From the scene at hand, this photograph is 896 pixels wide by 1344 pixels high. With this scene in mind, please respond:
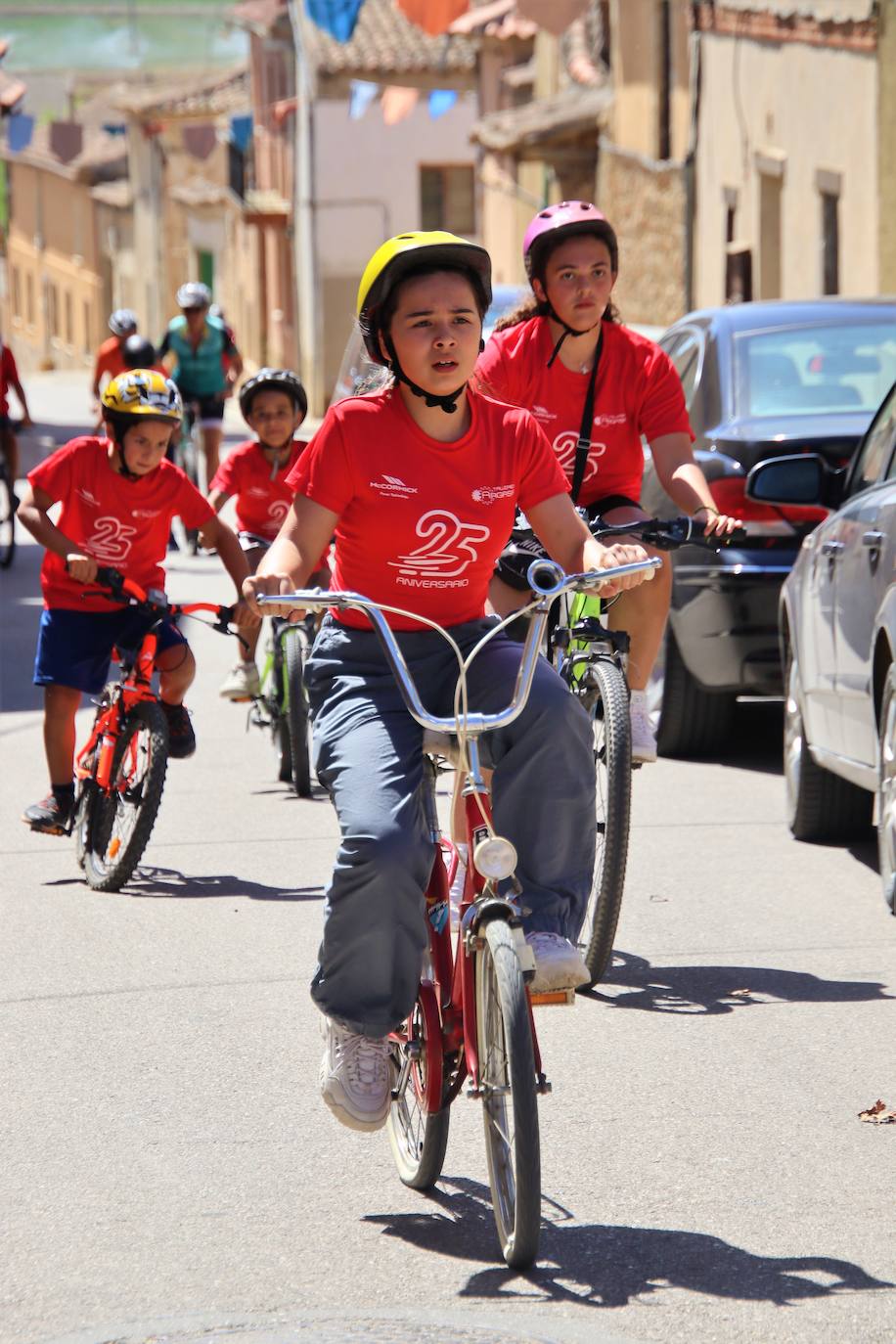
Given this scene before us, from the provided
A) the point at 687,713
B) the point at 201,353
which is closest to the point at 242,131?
the point at 201,353

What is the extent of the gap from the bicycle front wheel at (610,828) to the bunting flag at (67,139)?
266ft

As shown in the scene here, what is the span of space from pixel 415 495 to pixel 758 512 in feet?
16.3

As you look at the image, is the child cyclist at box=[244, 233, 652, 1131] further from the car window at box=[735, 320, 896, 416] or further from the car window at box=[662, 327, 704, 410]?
the car window at box=[662, 327, 704, 410]

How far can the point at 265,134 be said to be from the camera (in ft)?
194

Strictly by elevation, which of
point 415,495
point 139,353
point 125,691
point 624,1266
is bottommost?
point 624,1266

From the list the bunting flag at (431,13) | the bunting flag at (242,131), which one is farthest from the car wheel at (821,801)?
the bunting flag at (242,131)

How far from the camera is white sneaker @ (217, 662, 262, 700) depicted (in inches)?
454

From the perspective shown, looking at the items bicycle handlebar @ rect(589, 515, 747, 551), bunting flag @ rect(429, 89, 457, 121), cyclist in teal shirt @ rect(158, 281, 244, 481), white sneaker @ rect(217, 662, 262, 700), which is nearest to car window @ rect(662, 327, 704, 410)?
white sneaker @ rect(217, 662, 262, 700)

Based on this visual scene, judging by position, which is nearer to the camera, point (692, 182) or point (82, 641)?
point (82, 641)

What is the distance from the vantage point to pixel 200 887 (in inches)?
324

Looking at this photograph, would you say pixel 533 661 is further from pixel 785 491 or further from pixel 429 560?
pixel 785 491

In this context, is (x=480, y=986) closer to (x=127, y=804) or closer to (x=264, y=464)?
(x=127, y=804)

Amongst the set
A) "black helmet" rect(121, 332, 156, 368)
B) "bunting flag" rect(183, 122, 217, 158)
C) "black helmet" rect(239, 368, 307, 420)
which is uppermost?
"bunting flag" rect(183, 122, 217, 158)

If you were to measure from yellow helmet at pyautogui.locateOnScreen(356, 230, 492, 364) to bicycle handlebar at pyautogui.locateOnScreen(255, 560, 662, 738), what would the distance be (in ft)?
2.18
